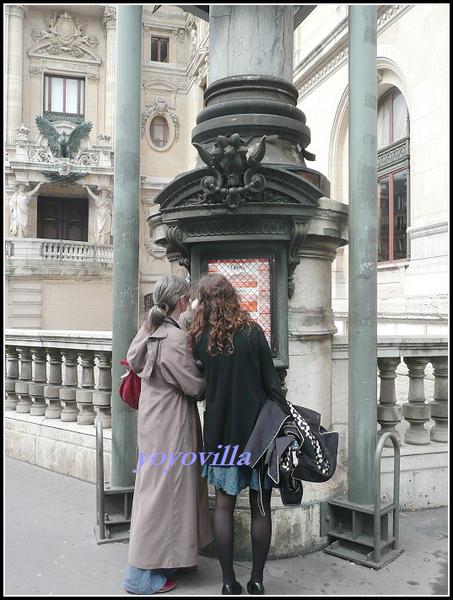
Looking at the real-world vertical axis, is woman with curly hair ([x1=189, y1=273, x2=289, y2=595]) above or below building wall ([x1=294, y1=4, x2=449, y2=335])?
below

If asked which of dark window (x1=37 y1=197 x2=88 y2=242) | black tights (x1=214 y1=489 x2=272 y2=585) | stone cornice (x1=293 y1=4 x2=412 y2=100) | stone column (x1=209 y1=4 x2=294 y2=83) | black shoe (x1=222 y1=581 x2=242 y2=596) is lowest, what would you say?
black shoe (x1=222 y1=581 x2=242 y2=596)

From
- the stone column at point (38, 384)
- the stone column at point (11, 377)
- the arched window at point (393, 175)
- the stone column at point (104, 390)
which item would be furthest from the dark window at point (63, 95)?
the stone column at point (104, 390)

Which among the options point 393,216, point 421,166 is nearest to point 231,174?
point 421,166

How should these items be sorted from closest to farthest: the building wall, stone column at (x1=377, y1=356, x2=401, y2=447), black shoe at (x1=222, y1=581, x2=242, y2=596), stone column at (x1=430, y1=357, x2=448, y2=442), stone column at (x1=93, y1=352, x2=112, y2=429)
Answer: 1. black shoe at (x1=222, y1=581, x2=242, y2=596)
2. stone column at (x1=377, y1=356, x2=401, y2=447)
3. stone column at (x1=430, y1=357, x2=448, y2=442)
4. stone column at (x1=93, y1=352, x2=112, y2=429)
5. the building wall

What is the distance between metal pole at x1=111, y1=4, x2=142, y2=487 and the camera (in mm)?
4090

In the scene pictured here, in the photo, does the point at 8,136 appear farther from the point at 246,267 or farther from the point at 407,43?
the point at 246,267

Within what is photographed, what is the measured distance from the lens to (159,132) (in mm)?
33906

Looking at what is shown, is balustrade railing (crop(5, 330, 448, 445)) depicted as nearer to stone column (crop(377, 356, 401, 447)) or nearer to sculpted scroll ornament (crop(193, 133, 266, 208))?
stone column (crop(377, 356, 401, 447))

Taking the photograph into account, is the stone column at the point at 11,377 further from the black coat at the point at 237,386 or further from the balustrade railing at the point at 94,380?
the black coat at the point at 237,386

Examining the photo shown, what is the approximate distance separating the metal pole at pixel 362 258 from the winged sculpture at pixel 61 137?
98.8 ft

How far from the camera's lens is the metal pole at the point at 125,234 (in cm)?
409

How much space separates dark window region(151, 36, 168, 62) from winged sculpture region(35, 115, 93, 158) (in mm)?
6975

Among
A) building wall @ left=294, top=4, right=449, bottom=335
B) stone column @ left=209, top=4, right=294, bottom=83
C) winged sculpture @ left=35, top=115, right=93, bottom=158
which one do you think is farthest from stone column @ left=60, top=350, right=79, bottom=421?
winged sculpture @ left=35, top=115, right=93, bottom=158

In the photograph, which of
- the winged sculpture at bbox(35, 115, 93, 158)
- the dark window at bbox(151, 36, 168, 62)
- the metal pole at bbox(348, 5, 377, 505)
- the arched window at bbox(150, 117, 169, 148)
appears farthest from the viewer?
the dark window at bbox(151, 36, 168, 62)
